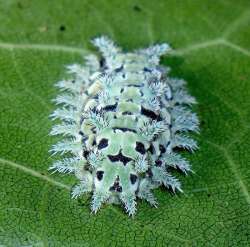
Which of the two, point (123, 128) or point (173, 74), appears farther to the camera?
point (173, 74)

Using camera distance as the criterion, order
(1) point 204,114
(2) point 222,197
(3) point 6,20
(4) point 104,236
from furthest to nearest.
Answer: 1. (3) point 6,20
2. (1) point 204,114
3. (2) point 222,197
4. (4) point 104,236

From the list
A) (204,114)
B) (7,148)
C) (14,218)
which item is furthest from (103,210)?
(204,114)

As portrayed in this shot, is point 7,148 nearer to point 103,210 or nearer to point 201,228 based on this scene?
point 103,210
